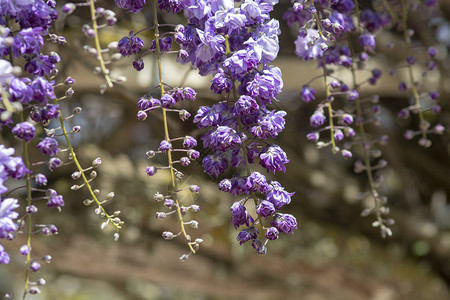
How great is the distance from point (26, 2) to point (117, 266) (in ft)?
4.24

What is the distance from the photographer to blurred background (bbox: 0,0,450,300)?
164cm

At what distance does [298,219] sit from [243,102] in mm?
1229

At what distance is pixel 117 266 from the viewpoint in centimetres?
174

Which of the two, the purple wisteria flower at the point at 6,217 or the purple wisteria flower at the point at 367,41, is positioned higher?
the purple wisteria flower at the point at 367,41

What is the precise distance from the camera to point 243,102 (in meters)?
0.57

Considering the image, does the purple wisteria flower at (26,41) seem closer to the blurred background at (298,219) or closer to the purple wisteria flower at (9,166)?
the purple wisteria flower at (9,166)

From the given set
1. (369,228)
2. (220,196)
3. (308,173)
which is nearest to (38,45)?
(220,196)

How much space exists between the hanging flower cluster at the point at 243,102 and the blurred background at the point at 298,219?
92 centimetres

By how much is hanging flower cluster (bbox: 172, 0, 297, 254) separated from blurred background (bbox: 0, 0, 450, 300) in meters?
0.92

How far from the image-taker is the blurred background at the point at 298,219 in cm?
164

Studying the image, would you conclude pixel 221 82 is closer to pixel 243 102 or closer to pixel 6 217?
pixel 243 102

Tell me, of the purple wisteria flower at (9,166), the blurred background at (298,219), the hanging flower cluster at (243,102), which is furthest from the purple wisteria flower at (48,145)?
the blurred background at (298,219)

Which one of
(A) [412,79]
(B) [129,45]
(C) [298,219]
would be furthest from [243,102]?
(C) [298,219]

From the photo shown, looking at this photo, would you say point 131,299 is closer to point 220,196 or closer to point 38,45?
point 220,196
